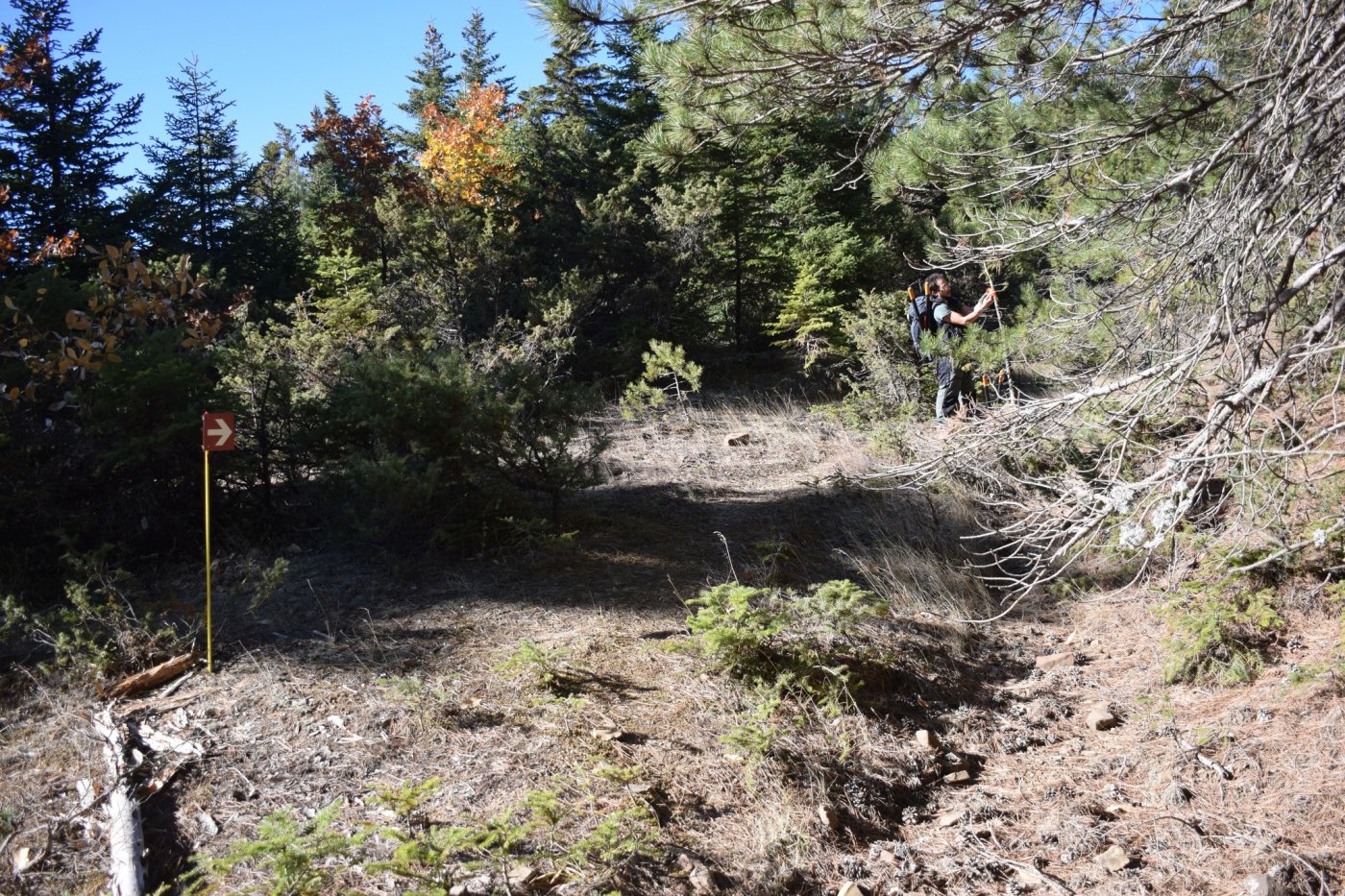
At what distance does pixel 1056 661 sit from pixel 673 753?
281 cm

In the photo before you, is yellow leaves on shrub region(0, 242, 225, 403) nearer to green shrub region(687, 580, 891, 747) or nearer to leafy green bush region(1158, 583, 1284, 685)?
green shrub region(687, 580, 891, 747)

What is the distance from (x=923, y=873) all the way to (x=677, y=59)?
4.11 m

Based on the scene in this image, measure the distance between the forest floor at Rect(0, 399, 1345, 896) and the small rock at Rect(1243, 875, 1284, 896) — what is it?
0.13 ft

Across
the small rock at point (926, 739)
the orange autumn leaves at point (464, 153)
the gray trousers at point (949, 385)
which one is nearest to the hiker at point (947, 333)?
the gray trousers at point (949, 385)

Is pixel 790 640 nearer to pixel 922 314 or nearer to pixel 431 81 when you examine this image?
pixel 922 314

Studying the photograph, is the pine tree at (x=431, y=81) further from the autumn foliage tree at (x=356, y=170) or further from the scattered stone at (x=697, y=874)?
the scattered stone at (x=697, y=874)

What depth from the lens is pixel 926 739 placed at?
4562 millimetres

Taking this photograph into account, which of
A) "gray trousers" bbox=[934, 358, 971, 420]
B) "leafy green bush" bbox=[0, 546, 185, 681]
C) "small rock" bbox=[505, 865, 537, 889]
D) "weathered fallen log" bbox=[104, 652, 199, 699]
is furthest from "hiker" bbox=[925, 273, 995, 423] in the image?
"leafy green bush" bbox=[0, 546, 185, 681]

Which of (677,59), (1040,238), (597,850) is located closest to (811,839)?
(597,850)

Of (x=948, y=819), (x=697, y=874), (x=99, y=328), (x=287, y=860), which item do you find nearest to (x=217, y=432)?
(x=99, y=328)

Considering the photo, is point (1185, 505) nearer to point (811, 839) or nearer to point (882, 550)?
point (811, 839)

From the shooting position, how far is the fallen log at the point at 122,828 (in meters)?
3.25

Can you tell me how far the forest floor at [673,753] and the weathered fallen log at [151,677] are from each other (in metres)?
0.13

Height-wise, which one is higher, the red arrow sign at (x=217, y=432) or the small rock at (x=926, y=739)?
the red arrow sign at (x=217, y=432)
